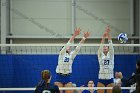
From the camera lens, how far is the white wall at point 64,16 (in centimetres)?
1405

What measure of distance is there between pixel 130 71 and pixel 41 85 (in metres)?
6.29

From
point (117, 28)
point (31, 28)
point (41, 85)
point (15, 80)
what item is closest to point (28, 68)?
point (15, 80)

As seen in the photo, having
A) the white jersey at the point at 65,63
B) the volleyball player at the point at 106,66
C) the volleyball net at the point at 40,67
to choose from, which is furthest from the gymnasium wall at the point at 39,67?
the white jersey at the point at 65,63

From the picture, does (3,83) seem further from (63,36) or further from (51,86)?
(51,86)

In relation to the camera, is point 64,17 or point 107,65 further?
point 64,17

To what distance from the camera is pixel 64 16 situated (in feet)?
46.6

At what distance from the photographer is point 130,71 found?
1301cm

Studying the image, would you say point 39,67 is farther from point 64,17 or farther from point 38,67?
point 64,17

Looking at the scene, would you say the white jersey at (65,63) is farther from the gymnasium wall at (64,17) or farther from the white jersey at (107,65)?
the gymnasium wall at (64,17)

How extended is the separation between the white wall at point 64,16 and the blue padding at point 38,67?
1.60 m

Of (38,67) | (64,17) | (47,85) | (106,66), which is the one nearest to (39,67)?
(38,67)

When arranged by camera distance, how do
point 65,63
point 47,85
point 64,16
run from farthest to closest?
1. point 64,16
2. point 65,63
3. point 47,85

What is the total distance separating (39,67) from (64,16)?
246 centimetres

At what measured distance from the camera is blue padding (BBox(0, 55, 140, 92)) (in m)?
12.5
